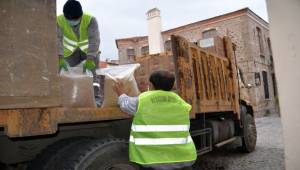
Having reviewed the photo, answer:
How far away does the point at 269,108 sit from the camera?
83.8 feet

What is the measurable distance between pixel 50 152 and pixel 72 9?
5.96ft

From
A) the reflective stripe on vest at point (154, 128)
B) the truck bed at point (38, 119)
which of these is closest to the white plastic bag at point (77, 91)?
the truck bed at point (38, 119)

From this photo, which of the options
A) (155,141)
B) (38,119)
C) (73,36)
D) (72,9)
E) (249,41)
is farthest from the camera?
(249,41)

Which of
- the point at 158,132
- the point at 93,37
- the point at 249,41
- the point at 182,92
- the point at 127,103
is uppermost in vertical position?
the point at 249,41

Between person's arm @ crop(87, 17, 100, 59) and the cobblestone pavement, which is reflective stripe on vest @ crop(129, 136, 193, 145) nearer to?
person's arm @ crop(87, 17, 100, 59)

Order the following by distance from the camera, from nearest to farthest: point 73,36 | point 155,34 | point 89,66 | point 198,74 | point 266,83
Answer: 1. point 89,66
2. point 73,36
3. point 198,74
4. point 155,34
5. point 266,83

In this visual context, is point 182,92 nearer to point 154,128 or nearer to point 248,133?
point 154,128

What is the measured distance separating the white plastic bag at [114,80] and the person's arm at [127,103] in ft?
0.30

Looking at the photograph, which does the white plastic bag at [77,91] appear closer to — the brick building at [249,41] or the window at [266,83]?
the brick building at [249,41]

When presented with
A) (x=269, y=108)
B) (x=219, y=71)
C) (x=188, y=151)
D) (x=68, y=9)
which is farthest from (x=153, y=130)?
(x=269, y=108)

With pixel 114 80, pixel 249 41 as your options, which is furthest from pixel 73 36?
pixel 249 41

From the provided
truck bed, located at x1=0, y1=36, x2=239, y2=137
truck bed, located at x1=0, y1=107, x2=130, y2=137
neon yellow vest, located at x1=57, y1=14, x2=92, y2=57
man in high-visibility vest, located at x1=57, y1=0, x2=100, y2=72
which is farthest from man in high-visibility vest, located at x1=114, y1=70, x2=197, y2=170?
neon yellow vest, located at x1=57, y1=14, x2=92, y2=57

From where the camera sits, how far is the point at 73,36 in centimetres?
404

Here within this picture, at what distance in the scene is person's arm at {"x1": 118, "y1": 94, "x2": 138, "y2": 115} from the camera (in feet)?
10.00
